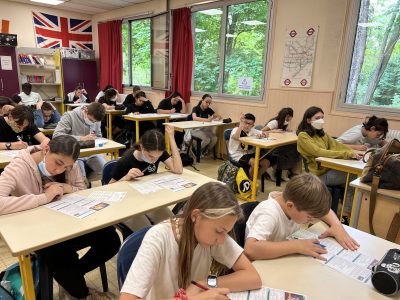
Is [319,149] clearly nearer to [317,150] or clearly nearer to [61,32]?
[317,150]

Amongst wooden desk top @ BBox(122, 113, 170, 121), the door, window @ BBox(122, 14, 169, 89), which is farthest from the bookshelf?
wooden desk top @ BBox(122, 113, 170, 121)

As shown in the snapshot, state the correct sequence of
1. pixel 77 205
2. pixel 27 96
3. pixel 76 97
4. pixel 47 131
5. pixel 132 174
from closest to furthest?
pixel 77 205
pixel 132 174
pixel 47 131
pixel 27 96
pixel 76 97

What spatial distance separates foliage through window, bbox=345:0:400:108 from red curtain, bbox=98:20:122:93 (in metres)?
5.78

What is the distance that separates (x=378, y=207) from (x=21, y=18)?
8.67 metres

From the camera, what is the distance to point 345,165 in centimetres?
271

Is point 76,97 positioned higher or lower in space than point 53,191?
higher

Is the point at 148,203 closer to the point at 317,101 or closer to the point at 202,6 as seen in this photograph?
the point at 317,101

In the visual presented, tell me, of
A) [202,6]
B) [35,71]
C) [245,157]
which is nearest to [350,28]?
[245,157]

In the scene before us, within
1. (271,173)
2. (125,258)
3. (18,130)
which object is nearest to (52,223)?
(125,258)

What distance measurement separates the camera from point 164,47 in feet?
21.6

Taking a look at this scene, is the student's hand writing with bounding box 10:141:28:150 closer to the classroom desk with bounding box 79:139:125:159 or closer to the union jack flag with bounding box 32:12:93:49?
the classroom desk with bounding box 79:139:125:159

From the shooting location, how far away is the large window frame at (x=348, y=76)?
13.0ft

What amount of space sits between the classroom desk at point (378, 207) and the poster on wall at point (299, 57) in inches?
111

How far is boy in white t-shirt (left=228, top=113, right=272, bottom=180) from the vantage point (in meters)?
3.73
